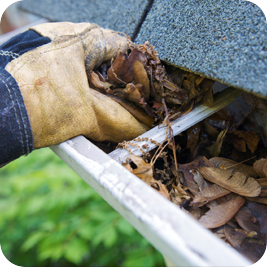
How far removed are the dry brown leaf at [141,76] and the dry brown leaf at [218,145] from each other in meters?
0.30

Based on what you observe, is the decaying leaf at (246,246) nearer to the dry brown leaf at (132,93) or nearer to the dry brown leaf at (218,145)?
the dry brown leaf at (218,145)

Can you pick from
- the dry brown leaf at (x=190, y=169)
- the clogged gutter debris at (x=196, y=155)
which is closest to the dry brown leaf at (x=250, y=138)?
the clogged gutter debris at (x=196, y=155)

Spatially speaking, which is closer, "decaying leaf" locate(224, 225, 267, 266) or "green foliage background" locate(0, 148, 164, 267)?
"decaying leaf" locate(224, 225, 267, 266)

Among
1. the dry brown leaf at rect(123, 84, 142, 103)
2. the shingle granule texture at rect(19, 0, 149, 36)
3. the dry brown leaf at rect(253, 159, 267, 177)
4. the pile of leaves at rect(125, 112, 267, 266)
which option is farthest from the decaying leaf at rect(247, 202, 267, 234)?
the shingle granule texture at rect(19, 0, 149, 36)

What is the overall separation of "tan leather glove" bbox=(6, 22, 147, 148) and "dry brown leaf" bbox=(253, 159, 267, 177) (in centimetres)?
38

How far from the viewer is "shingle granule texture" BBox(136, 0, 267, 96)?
22.6 inches

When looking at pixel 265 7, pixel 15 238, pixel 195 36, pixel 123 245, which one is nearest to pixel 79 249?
pixel 123 245

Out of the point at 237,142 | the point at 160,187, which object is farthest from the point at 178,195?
the point at 237,142

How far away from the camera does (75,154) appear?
2.09 ft

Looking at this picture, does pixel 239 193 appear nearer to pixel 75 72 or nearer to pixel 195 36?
pixel 195 36

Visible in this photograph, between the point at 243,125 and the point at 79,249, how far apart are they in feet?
3.72

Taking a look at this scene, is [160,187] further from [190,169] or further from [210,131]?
[210,131]

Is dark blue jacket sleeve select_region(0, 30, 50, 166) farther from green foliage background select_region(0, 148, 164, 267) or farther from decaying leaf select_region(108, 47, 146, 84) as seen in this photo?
green foliage background select_region(0, 148, 164, 267)

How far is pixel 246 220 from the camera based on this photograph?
622 mm
